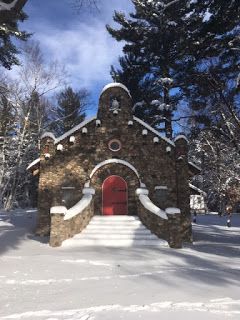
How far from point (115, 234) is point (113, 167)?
4.21 metres

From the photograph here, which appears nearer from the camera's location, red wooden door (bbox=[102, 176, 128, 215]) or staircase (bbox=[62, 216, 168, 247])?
staircase (bbox=[62, 216, 168, 247])

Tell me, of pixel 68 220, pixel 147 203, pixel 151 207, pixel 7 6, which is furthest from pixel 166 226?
pixel 7 6

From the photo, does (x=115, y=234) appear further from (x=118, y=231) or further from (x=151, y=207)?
(x=151, y=207)

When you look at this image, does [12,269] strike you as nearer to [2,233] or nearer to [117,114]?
[2,233]

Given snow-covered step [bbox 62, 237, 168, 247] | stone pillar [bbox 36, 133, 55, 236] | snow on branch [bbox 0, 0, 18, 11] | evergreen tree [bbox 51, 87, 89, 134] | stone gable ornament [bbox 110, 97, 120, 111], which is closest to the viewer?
snow on branch [bbox 0, 0, 18, 11]

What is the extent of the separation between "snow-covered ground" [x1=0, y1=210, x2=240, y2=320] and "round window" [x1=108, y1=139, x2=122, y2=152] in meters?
6.47

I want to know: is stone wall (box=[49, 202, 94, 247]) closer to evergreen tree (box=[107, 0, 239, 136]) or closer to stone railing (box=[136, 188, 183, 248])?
stone railing (box=[136, 188, 183, 248])

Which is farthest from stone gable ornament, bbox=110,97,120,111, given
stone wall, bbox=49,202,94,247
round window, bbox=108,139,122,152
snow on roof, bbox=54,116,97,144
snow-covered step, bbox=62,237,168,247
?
snow-covered step, bbox=62,237,168,247

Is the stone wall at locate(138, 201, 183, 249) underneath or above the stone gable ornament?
underneath

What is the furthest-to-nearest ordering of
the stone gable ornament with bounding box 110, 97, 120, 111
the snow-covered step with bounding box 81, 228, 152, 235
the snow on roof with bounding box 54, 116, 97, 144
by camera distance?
the stone gable ornament with bounding box 110, 97, 120, 111 < the snow on roof with bounding box 54, 116, 97, 144 < the snow-covered step with bounding box 81, 228, 152, 235

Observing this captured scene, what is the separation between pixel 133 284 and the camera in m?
7.82

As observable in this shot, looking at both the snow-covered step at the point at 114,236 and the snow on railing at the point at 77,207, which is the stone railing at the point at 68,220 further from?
the snow-covered step at the point at 114,236

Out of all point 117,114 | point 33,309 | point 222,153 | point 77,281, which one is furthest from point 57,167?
point 222,153

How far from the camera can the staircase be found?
1479cm
